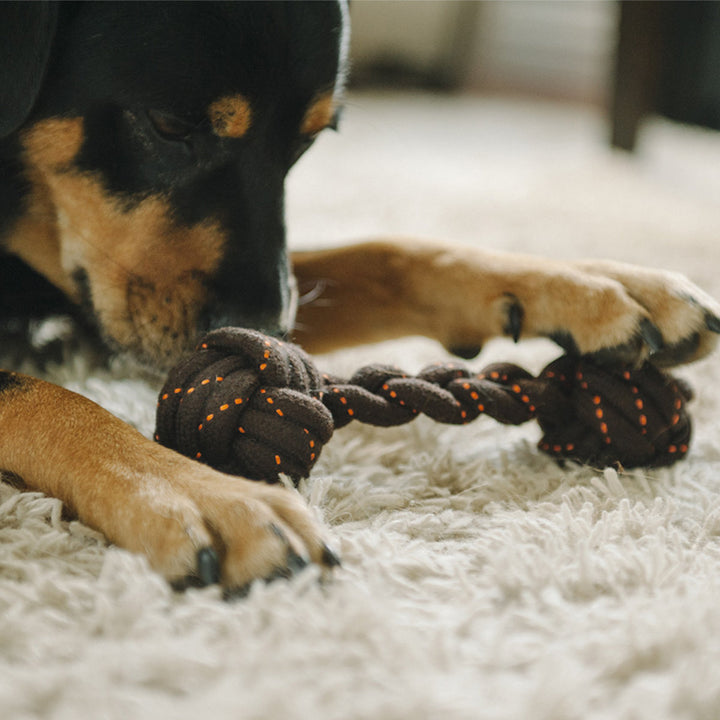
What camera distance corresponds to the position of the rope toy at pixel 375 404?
0.68m

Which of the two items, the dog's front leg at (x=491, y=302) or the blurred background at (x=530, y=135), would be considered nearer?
the dog's front leg at (x=491, y=302)

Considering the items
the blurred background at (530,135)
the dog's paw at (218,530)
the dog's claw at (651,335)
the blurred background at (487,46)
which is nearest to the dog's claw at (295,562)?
the dog's paw at (218,530)

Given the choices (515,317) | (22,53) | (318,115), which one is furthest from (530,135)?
(22,53)

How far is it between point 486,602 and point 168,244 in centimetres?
59

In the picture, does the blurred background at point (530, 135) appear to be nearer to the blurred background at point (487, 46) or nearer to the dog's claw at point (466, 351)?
the blurred background at point (487, 46)

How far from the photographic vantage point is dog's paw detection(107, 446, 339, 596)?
0.56 m

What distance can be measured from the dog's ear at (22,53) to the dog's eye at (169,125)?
0.42 ft

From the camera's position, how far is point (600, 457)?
31.5 inches

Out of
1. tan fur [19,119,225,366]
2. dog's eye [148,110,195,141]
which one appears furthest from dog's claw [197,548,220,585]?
dog's eye [148,110,195,141]

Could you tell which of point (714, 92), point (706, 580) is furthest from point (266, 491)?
point (714, 92)

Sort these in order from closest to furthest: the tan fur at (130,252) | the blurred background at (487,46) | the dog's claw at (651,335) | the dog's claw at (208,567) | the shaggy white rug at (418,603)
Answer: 1. the shaggy white rug at (418,603)
2. the dog's claw at (208,567)
3. the dog's claw at (651,335)
4. the tan fur at (130,252)
5. the blurred background at (487,46)

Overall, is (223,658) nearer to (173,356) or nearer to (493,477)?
(493,477)

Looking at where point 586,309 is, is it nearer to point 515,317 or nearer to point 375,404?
point 515,317

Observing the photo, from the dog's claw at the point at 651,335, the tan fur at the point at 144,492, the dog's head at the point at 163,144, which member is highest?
the dog's head at the point at 163,144
